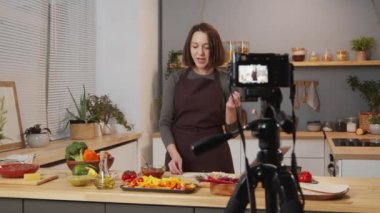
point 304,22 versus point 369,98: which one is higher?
point 304,22

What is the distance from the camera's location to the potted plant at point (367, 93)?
12.9 feet

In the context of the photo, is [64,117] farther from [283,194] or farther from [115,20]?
[283,194]

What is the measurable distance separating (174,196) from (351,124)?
2.86 m

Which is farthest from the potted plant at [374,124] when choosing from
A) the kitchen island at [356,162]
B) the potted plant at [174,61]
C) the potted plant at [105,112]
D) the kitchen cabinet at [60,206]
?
the kitchen cabinet at [60,206]

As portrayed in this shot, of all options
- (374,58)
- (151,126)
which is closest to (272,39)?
(374,58)

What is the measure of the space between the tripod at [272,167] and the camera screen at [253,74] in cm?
4

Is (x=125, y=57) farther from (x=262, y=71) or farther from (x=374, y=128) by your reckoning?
(x=262, y=71)

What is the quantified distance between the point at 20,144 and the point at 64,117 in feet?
2.41

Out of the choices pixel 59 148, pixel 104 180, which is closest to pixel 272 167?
pixel 104 180

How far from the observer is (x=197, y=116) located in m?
2.27

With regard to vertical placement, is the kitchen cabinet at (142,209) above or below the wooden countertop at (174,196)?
below

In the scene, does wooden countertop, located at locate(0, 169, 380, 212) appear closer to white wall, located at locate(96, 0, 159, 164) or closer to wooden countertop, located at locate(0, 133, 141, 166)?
wooden countertop, located at locate(0, 133, 141, 166)

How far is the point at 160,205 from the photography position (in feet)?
4.91

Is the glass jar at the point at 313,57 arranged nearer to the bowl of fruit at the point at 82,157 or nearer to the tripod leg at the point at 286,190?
the bowl of fruit at the point at 82,157
